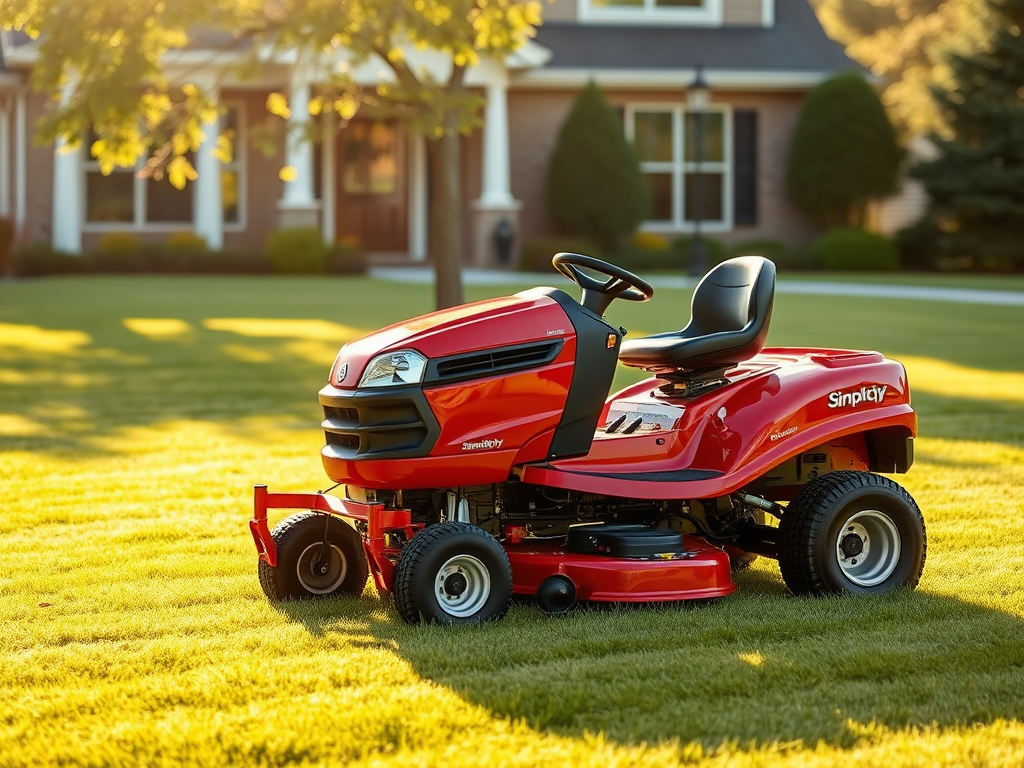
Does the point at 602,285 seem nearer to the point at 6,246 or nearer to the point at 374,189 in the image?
the point at 6,246

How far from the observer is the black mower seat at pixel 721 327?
5.09 metres

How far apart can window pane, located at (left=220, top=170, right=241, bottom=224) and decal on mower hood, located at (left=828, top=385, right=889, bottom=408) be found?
76.6 feet

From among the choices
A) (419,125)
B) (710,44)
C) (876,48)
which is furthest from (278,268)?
(876,48)

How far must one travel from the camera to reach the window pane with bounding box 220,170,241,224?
27531 millimetres

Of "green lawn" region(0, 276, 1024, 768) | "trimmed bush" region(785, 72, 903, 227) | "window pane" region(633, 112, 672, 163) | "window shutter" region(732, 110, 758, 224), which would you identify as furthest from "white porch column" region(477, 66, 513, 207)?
"green lawn" region(0, 276, 1024, 768)

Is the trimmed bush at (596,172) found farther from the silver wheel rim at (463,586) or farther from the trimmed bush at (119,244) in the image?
the silver wheel rim at (463,586)

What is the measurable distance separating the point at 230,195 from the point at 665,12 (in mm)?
9664

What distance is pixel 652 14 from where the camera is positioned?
1179 inches

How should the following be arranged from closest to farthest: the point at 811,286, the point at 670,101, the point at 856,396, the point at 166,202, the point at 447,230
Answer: the point at 856,396 < the point at 447,230 < the point at 811,286 < the point at 166,202 < the point at 670,101

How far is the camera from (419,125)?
37.6 feet

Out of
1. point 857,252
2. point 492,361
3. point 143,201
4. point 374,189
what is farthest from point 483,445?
point 374,189

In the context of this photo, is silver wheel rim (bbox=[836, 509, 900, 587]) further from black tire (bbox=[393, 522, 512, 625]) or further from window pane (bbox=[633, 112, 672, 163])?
window pane (bbox=[633, 112, 672, 163])


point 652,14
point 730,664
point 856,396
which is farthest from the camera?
point 652,14

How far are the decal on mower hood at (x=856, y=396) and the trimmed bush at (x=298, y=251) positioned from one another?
19.9 metres
